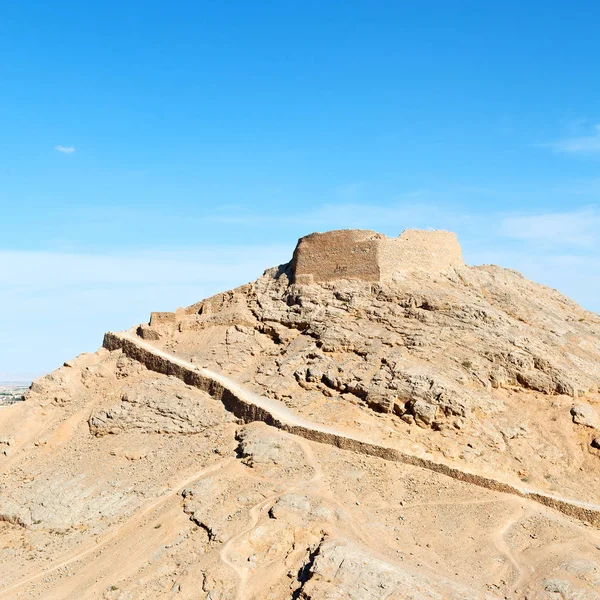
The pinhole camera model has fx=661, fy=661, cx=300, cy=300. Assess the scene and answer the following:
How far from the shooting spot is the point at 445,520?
18.0 m

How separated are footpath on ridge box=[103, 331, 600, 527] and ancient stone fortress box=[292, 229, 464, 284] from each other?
6.82 meters

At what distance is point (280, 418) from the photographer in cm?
2262

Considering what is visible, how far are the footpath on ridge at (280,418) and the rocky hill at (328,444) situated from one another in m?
0.07

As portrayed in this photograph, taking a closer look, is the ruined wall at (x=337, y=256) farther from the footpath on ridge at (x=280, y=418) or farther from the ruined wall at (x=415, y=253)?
the footpath on ridge at (x=280, y=418)

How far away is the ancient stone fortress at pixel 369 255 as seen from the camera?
28.5m

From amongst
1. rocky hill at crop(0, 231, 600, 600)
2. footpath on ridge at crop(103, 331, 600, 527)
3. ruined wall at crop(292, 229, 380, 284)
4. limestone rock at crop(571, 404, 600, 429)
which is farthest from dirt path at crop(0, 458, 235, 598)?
limestone rock at crop(571, 404, 600, 429)

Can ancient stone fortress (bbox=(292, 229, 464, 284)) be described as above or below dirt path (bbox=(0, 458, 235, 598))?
above

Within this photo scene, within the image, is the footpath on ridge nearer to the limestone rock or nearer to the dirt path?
the dirt path

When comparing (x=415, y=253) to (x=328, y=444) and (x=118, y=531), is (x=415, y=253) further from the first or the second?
(x=118, y=531)

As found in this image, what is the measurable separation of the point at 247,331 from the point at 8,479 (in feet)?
36.2

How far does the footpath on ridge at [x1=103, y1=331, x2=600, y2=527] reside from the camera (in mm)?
18656

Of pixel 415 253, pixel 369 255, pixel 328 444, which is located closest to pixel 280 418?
pixel 328 444

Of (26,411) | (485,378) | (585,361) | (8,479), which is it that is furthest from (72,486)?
(585,361)

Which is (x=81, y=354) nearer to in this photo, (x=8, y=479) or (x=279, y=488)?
(x=8, y=479)
